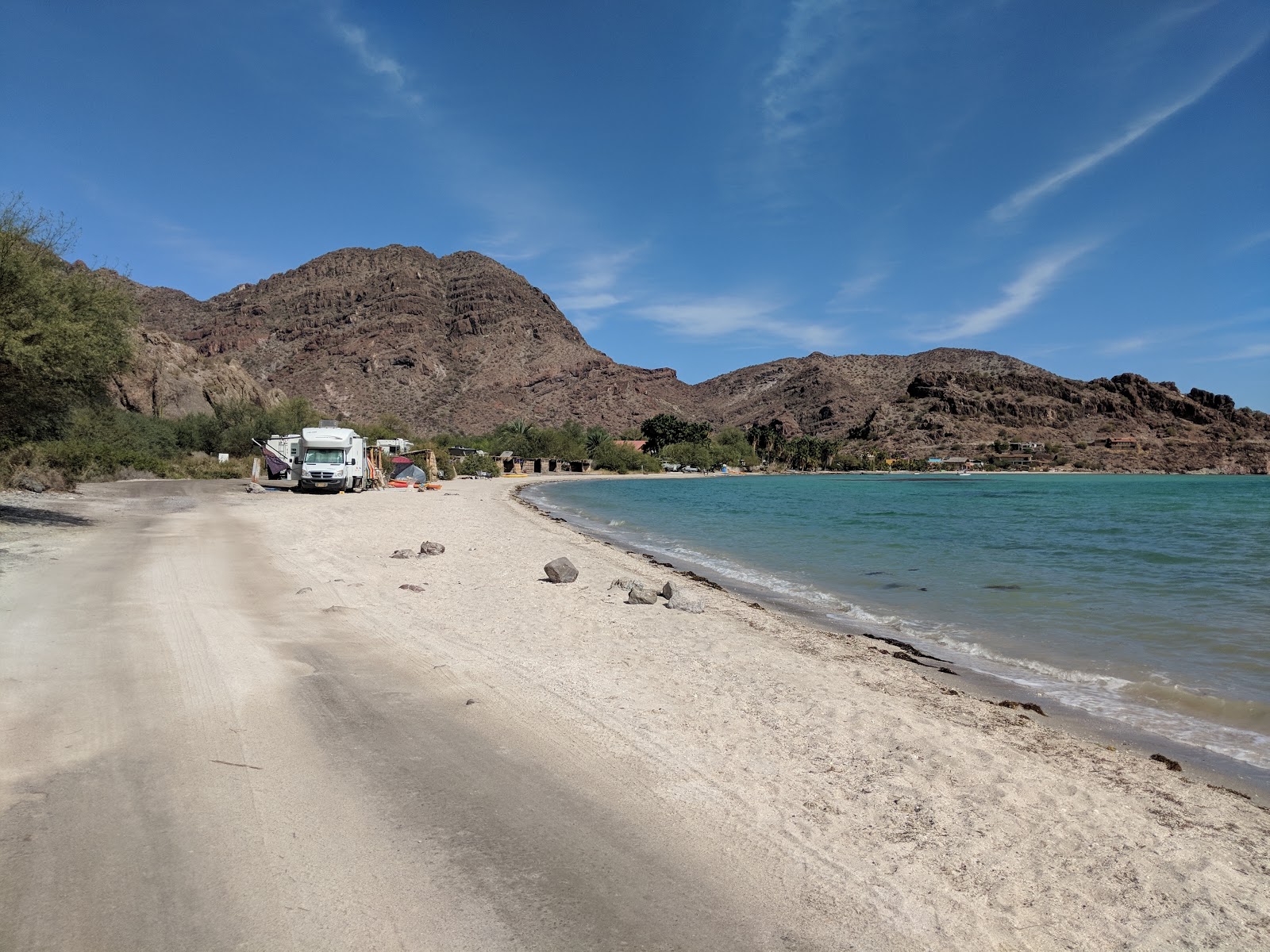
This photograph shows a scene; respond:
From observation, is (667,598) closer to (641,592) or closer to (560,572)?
(641,592)

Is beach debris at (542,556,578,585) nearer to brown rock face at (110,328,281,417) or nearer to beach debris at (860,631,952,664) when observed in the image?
beach debris at (860,631,952,664)

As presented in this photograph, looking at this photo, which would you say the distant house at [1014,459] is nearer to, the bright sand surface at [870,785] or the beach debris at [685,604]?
the beach debris at [685,604]

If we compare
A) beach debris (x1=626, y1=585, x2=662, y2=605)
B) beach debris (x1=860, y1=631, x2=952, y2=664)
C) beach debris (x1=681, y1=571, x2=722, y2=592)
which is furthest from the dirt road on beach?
beach debris (x1=681, y1=571, x2=722, y2=592)

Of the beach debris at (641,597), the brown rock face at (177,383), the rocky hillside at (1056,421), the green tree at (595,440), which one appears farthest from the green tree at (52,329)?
the rocky hillside at (1056,421)

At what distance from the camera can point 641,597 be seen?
11070 mm

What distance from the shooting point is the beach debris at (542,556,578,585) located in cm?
1255

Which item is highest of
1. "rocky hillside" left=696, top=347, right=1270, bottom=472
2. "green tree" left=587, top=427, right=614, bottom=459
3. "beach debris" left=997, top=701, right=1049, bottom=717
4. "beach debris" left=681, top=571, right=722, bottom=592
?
"rocky hillside" left=696, top=347, right=1270, bottom=472

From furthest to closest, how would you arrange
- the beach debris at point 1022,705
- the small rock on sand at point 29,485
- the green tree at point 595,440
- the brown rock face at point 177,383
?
the green tree at point 595,440, the brown rock face at point 177,383, the small rock on sand at point 29,485, the beach debris at point 1022,705

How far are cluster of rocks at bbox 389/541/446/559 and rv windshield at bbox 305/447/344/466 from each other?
67.4 ft

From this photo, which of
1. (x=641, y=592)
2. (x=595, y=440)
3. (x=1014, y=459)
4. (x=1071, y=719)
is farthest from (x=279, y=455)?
Answer: (x=1014, y=459)

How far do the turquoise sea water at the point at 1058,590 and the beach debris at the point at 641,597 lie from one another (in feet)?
10.4

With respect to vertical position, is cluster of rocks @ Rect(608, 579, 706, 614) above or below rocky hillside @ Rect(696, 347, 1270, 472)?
below

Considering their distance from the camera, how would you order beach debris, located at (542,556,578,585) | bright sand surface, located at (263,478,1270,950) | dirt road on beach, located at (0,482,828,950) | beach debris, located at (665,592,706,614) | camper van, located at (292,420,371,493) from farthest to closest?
camper van, located at (292,420,371,493) → beach debris, located at (542,556,578,585) → beach debris, located at (665,592,706,614) → bright sand surface, located at (263,478,1270,950) → dirt road on beach, located at (0,482,828,950)

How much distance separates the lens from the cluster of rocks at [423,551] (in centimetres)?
1479
